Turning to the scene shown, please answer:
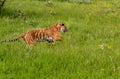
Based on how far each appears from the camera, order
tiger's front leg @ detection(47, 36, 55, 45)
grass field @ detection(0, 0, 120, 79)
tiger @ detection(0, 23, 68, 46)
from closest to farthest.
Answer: grass field @ detection(0, 0, 120, 79), tiger @ detection(0, 23, 68, 46), tiger's front leg @ detection(47, 36, 55, 45)

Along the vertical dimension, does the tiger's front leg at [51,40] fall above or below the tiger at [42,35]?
below

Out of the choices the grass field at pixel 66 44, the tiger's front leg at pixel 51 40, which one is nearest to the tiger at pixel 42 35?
the tiger's front leg at pixel 51 40

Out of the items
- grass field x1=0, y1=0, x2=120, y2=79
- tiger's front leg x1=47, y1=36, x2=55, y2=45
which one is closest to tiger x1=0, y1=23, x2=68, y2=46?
tiger's front leg x1=47, y1=36, x2=55, y2=45

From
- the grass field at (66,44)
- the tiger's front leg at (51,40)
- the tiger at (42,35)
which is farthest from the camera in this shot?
the tiger's front leg at (51,40)

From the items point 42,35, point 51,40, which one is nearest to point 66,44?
point 51,40

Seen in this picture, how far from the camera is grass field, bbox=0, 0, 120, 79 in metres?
9.28

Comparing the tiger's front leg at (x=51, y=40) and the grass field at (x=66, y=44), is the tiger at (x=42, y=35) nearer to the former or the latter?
the tiger's front leg at (x=51, y=40)

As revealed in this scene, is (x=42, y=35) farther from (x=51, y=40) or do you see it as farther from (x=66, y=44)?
(x=66, y=44)

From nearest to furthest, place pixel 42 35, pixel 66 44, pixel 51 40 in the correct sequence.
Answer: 1. pixel 42 35
2. pixel 51 40
3. pixel 66 44

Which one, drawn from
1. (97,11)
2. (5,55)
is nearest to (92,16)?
(97,11)

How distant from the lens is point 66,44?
14.1 meters

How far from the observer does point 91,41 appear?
16.2 meters

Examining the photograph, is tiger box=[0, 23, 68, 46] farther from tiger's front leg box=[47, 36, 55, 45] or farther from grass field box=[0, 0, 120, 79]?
grass field box=[0, 0, 120, 79]

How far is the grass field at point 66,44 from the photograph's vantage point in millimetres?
9281
